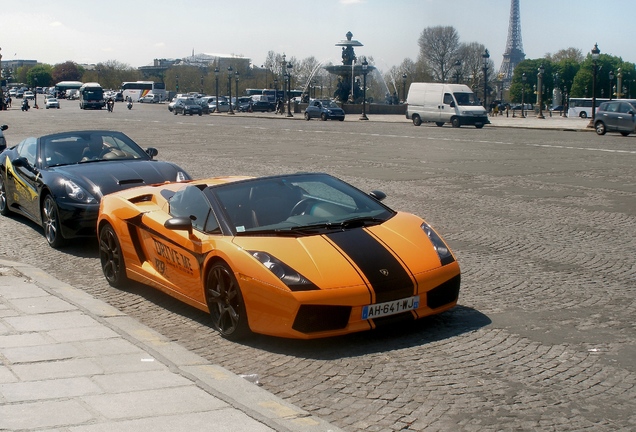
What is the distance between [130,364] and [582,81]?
13466cm

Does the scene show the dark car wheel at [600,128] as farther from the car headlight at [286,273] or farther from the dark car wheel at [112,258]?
the car headlight at [286,273]

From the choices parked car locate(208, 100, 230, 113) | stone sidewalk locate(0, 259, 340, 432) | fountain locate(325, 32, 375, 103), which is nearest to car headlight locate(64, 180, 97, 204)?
stone sidewalk locate(0, 259, 340, 432)

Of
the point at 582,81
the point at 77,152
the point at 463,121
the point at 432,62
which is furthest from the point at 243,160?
the point at 582,81

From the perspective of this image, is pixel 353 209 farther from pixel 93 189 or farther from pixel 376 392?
pixel 93 189

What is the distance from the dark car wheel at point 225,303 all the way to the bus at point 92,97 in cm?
8968

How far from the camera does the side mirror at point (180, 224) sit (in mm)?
6738

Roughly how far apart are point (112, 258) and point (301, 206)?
2.26 m

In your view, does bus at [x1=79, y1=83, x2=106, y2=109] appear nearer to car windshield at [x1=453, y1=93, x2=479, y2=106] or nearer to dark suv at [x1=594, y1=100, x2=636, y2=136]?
car windshield at [x1=453, y1=93, x2=479, y2=106]

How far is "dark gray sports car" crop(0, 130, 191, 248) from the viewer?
10.1 metres

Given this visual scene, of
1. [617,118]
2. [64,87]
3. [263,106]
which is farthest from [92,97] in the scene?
[64,87]

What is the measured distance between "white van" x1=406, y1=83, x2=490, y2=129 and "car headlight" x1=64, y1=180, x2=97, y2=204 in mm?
38721

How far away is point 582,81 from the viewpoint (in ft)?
432

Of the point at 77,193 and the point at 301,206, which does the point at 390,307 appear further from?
the point at 77,193

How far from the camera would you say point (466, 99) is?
4775 cm
